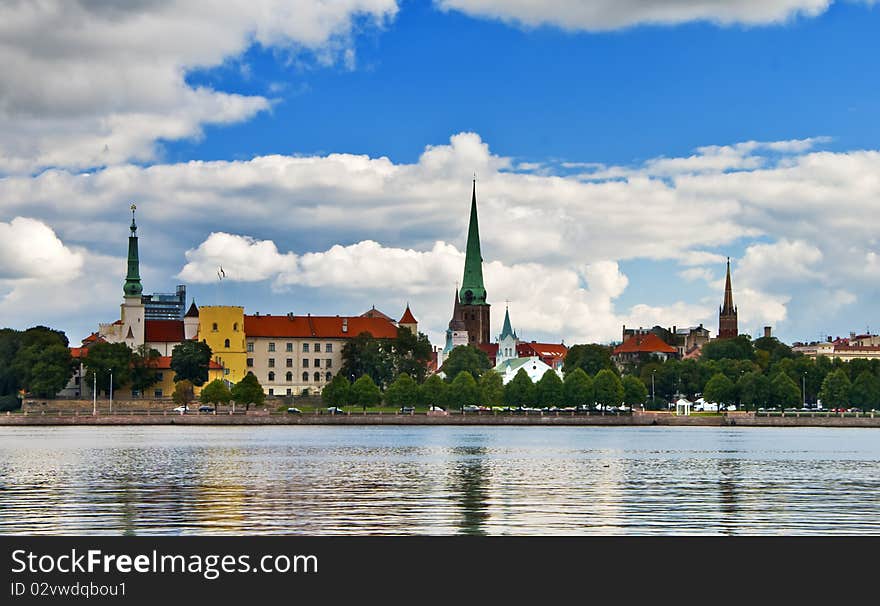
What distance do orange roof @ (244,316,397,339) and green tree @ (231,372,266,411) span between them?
86.0 feet

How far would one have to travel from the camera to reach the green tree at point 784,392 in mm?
126562

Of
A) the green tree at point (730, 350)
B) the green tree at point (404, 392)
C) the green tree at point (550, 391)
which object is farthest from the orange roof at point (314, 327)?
the green tree at point (730, 350)

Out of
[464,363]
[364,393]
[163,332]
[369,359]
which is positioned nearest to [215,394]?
[364,393]

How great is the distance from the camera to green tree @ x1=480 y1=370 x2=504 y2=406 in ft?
445

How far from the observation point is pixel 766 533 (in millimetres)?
27125

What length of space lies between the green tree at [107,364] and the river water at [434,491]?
62395mm

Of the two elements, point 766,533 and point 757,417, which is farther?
point 757,417

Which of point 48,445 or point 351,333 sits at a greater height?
point 351,333

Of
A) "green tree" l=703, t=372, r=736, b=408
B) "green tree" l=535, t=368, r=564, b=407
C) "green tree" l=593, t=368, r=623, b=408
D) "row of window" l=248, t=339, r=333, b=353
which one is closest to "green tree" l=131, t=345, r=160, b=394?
"row of window" l=248, t=339, r=333, b=353

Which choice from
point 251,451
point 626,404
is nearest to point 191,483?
point 251,451

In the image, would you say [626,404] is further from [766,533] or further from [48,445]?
[766,533]

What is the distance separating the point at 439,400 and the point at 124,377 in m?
30.4

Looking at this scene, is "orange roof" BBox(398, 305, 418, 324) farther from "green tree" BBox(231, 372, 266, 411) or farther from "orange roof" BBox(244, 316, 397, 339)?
"green tree" BBox(231, 372, 266, 411)

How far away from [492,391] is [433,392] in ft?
26.2
